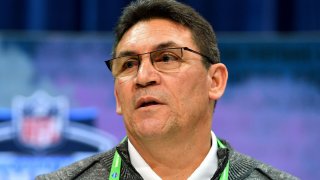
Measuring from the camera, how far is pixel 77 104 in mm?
2521

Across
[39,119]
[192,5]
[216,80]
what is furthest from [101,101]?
[216,80]

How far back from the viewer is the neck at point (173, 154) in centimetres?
151

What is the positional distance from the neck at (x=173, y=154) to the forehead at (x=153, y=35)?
235mm

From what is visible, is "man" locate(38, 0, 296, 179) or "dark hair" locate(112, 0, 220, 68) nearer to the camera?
"man" locate(38, 0, 296, 179)

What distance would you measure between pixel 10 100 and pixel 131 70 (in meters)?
1.11

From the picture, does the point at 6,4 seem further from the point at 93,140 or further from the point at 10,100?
the point at 93,140

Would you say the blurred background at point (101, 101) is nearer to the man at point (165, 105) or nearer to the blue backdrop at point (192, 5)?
the blue backdrop at point (192, 5)

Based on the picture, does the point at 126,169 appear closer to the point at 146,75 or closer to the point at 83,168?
the point at 83,168

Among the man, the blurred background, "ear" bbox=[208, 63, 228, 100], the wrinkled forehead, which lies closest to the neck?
the man

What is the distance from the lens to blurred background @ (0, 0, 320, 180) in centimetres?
247

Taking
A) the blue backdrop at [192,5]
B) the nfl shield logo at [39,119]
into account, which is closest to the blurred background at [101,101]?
the nfl shield logo at [39,119]

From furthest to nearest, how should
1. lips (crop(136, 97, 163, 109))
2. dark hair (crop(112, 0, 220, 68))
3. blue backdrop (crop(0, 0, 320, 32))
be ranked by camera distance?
1. blue backdrop (crop(0, 0, 320, 32))
2. dark hair (crop(112, 0, 220, 68))
3. lips (crop(136, 97, 163, 109))

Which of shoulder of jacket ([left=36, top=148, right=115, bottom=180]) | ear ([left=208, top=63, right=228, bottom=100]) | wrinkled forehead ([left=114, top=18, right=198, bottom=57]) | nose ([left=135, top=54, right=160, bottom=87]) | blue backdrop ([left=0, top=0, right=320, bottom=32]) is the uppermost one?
wrinkled forehead ([left=114, top=18, right=198, bottom=57])

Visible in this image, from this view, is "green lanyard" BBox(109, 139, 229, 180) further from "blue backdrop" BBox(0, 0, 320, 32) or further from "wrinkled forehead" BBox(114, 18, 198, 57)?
"blue backdrop" BBox(0, 0, 320, 32)
